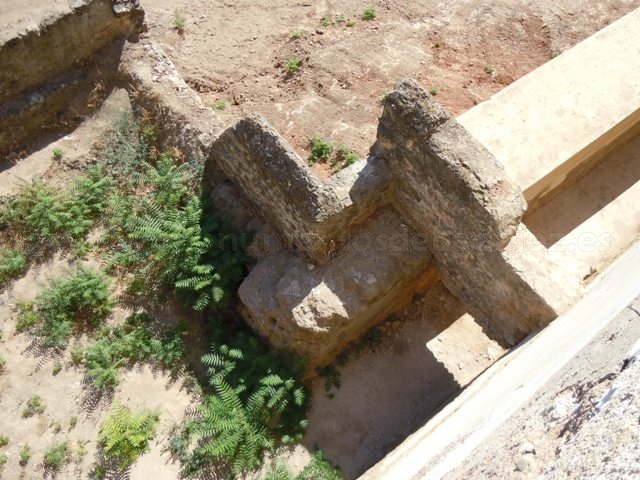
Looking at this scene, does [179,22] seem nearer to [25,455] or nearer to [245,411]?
[245,411]

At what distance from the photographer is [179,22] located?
28.8 ft

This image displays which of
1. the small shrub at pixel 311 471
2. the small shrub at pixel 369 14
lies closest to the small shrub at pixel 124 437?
the small shrub at pixel 311 471

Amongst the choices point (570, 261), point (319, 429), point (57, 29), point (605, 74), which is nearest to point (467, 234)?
point (570, 261)

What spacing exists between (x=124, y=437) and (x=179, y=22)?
6.78 m

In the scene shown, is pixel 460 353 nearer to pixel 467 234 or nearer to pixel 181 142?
pixel 467 234

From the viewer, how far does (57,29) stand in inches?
280

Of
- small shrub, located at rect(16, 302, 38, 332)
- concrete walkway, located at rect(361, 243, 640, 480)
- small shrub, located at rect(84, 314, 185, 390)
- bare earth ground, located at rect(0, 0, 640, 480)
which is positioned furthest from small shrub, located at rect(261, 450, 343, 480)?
small shrub, located at rect(16, 302, 38, 332)

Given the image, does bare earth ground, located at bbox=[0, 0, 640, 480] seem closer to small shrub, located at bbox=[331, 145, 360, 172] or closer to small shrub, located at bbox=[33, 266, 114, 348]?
small shrub, located at bbox=[331, 145, 360, 172]

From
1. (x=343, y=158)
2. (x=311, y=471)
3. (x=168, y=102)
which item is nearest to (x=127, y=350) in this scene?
(x=311, y=471)

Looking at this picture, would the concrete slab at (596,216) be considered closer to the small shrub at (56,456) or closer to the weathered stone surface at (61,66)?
the small shrub at (56,456)

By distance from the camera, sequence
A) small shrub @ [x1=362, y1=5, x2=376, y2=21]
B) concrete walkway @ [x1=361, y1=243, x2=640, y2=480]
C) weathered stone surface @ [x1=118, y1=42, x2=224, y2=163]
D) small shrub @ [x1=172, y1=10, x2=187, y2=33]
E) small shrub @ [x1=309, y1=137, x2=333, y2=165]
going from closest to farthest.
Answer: concrete walkway @ [x1=361, y1=243, x2=640, y2=480]
weathered stone surface @ [x1=118, y1=42, x2=224, y2=163]
small shrub @ [x1=309, y1=137, x2=333, y2=165]
small shrub @ [x1=172, y1=10, x2=187, y2=33]
small shrub @ [x1=362, y1=5, x2=376, y2=21]

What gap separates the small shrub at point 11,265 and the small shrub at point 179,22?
4.64 meters

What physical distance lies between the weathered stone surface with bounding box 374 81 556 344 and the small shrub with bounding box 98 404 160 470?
13.3 ft

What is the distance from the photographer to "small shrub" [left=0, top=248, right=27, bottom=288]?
21.9 feet
